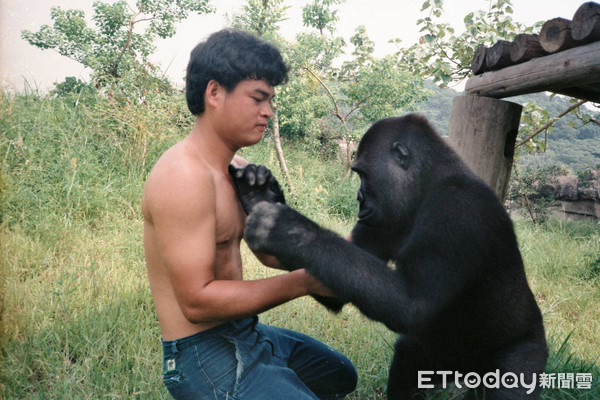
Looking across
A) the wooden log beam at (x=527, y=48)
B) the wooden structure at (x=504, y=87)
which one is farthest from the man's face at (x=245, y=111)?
the wooden log beam at (x=527, y=48)

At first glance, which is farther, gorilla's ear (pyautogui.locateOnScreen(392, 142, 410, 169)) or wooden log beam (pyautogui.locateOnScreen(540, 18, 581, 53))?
wooden log beam (pyautogui.locateOnScreen(540, 18, 581, 53))

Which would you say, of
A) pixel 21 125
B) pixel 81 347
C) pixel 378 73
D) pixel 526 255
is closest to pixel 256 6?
pixel 378 73

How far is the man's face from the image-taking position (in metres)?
2.24

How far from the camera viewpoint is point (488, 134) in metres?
3.72

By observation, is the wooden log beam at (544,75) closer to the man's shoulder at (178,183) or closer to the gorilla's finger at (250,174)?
the gorilla's finger at (250,174)

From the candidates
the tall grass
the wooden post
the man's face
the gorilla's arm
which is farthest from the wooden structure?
the man's face

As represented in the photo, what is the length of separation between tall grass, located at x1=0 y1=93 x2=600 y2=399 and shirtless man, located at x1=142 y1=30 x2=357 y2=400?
1.05 metres

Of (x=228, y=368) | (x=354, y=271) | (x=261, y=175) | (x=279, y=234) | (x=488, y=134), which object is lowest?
(x=228, y=368)

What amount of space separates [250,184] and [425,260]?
93 cm

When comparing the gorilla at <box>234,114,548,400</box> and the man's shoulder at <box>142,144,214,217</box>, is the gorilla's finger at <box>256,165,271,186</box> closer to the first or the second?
the gorilla at <box>234,114,548,400</box>

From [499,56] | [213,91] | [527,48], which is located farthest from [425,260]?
[499,56]

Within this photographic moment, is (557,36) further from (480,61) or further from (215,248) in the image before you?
(215,248)

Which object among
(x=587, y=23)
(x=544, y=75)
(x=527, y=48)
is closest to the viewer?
(x=587, y=23)

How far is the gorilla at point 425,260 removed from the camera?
2.17 m
